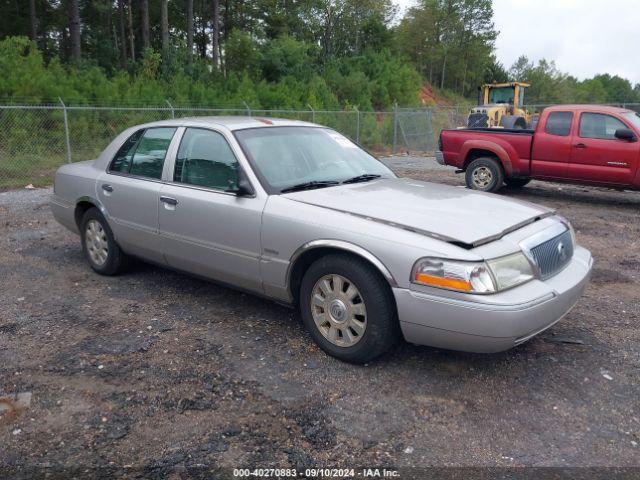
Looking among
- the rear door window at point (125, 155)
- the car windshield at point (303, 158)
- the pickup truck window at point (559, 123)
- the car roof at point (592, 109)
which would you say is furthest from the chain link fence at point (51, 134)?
the car windshield at point (303, 158)

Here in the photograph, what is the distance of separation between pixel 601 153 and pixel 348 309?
24.9ft

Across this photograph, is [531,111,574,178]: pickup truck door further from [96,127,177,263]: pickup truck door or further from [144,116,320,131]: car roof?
[96,127,177,263]: pickup truck door

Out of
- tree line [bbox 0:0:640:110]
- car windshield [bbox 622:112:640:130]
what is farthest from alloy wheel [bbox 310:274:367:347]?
tree line [bbox 0:0:640:110]

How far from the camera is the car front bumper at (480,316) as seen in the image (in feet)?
10.1

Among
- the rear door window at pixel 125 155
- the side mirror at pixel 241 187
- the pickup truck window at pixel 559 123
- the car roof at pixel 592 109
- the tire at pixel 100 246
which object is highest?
the car roof at pixel 592 109

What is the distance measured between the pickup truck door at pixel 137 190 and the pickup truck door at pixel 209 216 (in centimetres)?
17

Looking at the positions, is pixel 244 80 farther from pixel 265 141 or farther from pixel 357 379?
pixel 357 379

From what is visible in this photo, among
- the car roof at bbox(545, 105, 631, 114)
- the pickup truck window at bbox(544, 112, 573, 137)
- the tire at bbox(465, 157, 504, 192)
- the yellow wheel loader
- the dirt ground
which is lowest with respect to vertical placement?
the dirt ground

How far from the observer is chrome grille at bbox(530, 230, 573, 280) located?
3.48 metres

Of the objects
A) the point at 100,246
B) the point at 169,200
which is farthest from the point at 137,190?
the point at 100,246

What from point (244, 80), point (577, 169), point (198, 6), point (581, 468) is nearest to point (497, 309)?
point (581, 468)

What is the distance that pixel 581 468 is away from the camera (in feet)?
8.82

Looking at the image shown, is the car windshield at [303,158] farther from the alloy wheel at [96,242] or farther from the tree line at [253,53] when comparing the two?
the tree line at [253,53]

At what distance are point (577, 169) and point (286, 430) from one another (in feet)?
27.4
